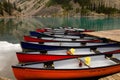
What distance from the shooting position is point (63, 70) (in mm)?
17719

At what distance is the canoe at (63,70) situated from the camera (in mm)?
17438

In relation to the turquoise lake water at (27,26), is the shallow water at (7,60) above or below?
below

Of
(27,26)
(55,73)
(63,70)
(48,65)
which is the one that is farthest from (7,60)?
(27,26)

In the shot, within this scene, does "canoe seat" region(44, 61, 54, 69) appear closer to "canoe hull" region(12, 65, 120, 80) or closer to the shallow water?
"canoe hull" region(12, 65, 120, 80)

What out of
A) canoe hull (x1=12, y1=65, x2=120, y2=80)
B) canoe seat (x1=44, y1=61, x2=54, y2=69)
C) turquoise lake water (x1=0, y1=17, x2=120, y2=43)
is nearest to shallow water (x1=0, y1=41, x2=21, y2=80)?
canoe hull (x1=12, y1=65, x2=120, y2=80)

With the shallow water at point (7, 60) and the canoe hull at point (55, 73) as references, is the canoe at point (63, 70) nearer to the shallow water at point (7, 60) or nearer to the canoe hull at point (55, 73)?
the canoe hull at point (55, 73)

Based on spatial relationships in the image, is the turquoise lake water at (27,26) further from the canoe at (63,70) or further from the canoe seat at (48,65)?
the canoe seat at (48,65)

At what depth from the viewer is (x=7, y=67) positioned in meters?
23.5

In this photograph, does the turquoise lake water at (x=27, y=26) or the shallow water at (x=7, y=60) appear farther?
the turquoise lake water at (x=27, y=26)

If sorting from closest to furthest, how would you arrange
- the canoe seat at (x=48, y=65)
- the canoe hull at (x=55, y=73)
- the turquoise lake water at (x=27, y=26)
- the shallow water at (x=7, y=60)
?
the canoe hull at (x=55, y=73) → the canoe seat at (x=48, y=65) → the shallow water at (x=7, y=60) → the turquoise lake water at (x=27, y=26)

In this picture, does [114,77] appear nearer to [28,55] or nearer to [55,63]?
[55,63]

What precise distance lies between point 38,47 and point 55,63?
312 inches

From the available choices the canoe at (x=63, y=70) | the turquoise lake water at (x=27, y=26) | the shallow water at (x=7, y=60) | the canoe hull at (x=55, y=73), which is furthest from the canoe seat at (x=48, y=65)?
the turquoise lake water at (x=27, y=26)

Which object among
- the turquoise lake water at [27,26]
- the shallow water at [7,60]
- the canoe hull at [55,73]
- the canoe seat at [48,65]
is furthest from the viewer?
the turquoise lake water at [27,26]
